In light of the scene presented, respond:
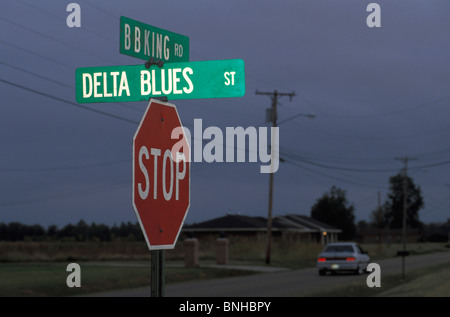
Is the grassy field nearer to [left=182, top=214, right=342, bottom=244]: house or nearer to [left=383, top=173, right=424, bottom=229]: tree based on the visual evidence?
[left=182, top=214, right=342, bottom=244]: house

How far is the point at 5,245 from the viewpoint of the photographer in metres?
48.6

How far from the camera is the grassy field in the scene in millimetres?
24172

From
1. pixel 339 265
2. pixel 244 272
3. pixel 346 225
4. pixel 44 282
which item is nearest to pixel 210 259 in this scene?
pixel 244 272

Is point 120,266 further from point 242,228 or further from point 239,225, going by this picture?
point 239,225

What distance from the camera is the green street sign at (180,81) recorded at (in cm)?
557

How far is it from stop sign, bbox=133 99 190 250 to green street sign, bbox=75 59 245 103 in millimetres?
300

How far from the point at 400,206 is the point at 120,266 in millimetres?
140884

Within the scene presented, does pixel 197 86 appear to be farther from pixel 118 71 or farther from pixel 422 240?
pixel 422 240

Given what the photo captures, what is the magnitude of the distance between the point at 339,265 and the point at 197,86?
94.4 feet

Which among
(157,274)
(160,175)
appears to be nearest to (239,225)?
→ (157,274)

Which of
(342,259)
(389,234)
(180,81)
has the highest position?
(180,81)

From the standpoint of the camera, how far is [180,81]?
5590 millimetres

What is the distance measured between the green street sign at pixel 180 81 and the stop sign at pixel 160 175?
300 mm

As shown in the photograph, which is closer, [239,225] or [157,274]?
[157,274]
